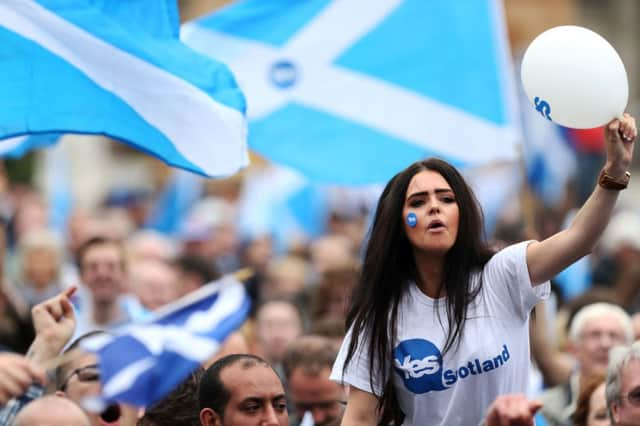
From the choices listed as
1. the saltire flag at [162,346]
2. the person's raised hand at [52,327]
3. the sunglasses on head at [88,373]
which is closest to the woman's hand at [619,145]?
the saltire flag at [162,346]

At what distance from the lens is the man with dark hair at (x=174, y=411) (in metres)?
6.23

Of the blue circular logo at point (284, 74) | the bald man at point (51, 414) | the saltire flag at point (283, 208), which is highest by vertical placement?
the saltire flag at point (283, 208)

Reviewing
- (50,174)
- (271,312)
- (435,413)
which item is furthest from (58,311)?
(50,174)

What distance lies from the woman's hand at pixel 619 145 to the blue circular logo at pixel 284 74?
16.2 ft

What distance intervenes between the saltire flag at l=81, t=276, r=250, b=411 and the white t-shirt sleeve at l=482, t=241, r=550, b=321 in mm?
990

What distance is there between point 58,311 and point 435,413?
146cm

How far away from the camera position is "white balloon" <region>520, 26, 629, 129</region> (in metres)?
5.42

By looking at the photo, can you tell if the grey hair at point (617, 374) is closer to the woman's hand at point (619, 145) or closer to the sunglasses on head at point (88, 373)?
the woman's hand at point (619, 145)

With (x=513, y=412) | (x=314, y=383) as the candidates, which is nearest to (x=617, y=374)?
(x=513, y=412)

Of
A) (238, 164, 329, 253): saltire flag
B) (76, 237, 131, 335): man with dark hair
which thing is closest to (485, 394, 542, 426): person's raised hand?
(76, 237, 131, 335): man with dark hair

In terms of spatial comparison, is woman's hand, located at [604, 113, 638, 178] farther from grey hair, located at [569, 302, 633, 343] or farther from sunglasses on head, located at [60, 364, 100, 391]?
grey hair, located at [569, 302, 633, 343]

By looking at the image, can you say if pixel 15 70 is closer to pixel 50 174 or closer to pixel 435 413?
pixel 435 413

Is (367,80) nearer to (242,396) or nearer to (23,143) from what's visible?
(23,143)

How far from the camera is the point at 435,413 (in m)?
5.66
